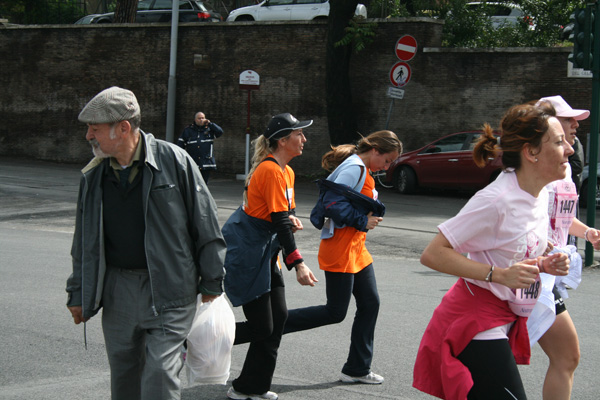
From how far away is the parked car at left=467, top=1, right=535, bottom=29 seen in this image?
76.7ft

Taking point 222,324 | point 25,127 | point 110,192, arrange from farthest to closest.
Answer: point 25,127, point 222,324, point 110,192

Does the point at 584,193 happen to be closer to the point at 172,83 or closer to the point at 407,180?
the point at 407,180

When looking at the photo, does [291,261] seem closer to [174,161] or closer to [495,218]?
[174,161]

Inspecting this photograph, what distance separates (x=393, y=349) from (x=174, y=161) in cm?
307

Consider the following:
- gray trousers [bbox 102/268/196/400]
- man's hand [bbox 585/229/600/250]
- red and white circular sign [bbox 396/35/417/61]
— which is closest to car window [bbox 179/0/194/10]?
red and white circular sign [bbox 396/35/417/61]

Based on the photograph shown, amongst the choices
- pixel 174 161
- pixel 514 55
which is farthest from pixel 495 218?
pixel 514 55

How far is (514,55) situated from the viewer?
20562mm

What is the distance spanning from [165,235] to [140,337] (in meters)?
0.52

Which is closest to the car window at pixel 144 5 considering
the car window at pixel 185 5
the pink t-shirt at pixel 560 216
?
the car window at pixel 185 5

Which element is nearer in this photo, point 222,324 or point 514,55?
point 222,324

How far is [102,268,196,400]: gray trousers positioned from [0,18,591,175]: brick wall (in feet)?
51.2

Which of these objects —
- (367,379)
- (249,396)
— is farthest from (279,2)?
(249,396)

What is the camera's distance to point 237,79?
947 inches

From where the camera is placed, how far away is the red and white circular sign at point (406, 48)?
19078 millimetres
